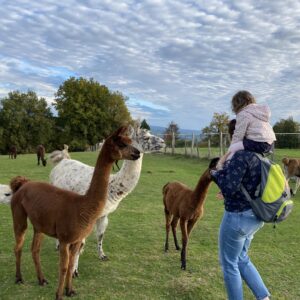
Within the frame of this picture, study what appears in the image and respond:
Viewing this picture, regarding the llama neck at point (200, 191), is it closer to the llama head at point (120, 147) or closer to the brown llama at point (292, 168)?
the llama head at point (120, 147)

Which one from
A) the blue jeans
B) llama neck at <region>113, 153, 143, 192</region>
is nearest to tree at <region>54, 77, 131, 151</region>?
llama neck at <region>113, 153, 143, 192</region>

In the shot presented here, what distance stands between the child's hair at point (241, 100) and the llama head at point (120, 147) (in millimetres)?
1022

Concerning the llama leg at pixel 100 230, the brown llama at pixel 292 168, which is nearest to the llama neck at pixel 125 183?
the llama leg at pixel 100 230

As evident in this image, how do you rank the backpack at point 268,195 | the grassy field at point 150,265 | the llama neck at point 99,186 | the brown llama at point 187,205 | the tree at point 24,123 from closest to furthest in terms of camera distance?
the backpack at point 268,195 < the llama neck at point 99,186 < the grassy field at point 150,265 < the brown llama at point 187,205 < the tree at point 24,123

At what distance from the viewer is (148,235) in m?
6.70

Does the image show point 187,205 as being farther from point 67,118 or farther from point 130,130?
point 67,118

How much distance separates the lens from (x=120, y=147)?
3600 millimetres

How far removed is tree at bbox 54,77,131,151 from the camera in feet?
166

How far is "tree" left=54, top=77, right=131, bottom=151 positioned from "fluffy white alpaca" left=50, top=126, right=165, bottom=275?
43905 millimetres

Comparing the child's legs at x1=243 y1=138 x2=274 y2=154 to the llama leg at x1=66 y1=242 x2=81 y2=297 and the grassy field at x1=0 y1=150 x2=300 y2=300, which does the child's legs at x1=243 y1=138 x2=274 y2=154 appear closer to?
the grassy field at x1=0 y1=150 x2=300 y2=300

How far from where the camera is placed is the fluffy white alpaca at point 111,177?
5.07m

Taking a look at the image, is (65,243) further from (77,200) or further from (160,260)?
(160,260)

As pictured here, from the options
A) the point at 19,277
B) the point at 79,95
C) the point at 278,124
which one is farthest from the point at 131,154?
the point at 79,95

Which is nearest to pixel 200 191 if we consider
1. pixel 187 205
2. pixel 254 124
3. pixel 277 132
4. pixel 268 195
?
pixel 187 205
